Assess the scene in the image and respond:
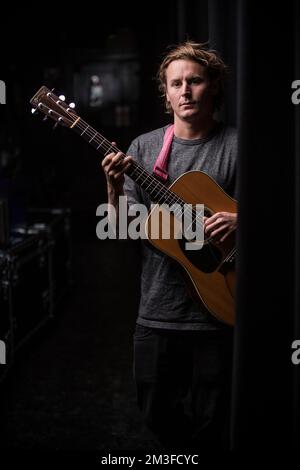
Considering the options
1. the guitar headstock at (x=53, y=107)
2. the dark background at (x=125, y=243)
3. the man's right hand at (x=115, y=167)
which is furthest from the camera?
the guitar headstock at (x=53, y=107)

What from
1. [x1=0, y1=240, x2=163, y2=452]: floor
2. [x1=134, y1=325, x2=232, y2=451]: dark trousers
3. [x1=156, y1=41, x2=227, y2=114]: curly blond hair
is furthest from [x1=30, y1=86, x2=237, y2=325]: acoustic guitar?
[x1=0, y1=240, x2=163, y2=452]: floor

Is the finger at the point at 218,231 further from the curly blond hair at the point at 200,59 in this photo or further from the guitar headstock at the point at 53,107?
the guitar headstock at the point at 53,107

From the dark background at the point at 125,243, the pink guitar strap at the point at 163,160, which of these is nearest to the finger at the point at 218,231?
the pink guitar strap at the point at 163,160

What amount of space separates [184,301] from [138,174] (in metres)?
0.44

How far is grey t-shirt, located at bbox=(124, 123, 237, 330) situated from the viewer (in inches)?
78.2

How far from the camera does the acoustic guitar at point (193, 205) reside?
1973 mm

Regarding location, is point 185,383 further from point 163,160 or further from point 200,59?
point 200,59

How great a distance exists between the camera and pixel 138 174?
198 cm

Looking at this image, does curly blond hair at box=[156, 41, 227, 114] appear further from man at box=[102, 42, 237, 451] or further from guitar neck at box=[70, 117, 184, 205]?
guitar neck at box=[70, 117, 184, 205]

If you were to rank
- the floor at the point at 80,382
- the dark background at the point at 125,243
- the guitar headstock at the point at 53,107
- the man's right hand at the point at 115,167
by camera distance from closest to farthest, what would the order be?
1. the dark background at the point at 125,243
2. the man's right hand at the point at 115,167
3. the guitar headstock at the point at 53,107
4. the floor at the point at 80,382

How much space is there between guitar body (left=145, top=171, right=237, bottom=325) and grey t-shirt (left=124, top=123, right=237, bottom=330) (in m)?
0.04

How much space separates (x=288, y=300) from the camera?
1.42 m

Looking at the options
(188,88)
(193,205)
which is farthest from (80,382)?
(188,88)
